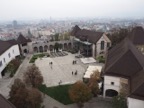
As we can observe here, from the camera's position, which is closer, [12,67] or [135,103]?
[135,103]

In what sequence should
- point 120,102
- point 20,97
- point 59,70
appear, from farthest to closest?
point 59,70 < point 120,102 < point 20,97

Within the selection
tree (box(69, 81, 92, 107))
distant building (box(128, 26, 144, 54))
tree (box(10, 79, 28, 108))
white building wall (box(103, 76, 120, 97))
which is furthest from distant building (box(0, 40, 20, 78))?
distant building (box(128, 26, 144, 54))

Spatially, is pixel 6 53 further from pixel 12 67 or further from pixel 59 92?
pixel 59 92

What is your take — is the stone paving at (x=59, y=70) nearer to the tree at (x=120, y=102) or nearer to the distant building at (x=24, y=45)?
the distant building at (x=24, y=45)

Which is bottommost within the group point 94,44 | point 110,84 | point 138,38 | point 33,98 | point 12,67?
point 12,67

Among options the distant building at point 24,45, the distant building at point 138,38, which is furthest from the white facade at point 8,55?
the distant building at point 138,38

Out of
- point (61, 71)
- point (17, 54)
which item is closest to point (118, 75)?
point (61, 71)

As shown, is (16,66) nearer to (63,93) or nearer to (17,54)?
(17,54)

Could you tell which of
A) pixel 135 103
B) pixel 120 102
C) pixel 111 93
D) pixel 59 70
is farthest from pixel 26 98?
pixel 59 70
